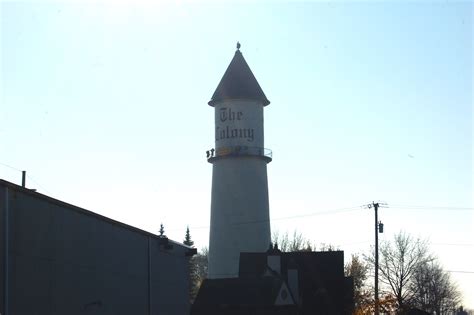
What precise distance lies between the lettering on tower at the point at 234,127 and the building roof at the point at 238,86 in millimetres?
986

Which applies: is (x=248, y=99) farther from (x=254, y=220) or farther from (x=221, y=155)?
(x=254, y=220)

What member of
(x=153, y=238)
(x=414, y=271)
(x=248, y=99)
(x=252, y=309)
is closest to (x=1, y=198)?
(x=153, y=238)

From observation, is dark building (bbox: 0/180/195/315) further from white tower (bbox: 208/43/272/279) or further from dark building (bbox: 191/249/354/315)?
white tower (bbox: 208/43/272/279)

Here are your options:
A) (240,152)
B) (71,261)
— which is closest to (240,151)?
(240,152)

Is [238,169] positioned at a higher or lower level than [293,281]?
higher

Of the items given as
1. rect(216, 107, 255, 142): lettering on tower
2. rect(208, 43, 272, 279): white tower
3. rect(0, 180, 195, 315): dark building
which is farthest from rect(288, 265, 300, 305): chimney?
rect(0, 180, 195, 315): dark building

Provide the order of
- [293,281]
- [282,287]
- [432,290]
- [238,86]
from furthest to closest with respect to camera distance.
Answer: [432,290] < [293,281] < [238,86] < [282,287]

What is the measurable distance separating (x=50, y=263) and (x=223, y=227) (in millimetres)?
33972

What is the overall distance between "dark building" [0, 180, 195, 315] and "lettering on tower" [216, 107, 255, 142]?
23.3 meters

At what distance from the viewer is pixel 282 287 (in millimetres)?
50094

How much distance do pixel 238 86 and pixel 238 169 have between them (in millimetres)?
5433

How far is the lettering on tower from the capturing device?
52.6m

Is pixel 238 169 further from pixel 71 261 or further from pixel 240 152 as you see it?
pixel 71 261

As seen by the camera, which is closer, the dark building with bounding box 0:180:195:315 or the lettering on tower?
the dark building with bounding box 0:180:195:315
